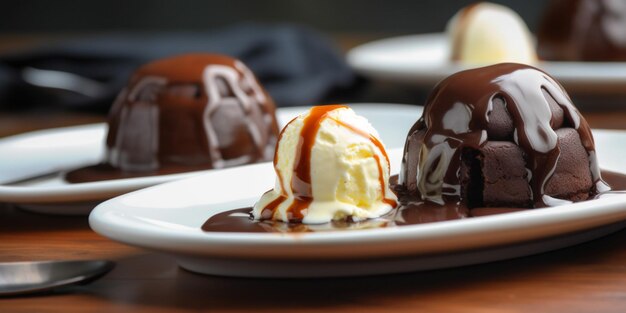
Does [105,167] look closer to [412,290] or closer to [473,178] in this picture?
[473,178]

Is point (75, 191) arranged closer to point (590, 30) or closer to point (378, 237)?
point (378, 237)

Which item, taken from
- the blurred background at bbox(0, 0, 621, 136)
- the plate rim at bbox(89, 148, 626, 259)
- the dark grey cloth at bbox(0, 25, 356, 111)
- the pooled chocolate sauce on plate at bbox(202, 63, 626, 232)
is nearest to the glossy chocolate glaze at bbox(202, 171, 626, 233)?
→ the pooled chocolate sauce on plate at bbox(202, 63, 626, 232)

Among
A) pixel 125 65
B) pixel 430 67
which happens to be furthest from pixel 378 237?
pixel 125 65

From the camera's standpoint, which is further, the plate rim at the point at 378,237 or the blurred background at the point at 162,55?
the blurred background at the point at 162,55

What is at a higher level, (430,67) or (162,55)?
(162,55)

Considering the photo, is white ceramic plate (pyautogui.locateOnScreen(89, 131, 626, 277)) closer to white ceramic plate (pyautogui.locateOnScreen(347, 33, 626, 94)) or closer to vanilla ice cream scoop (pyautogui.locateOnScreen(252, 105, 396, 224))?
vanilla ice cream scoop (pyautogui.locateOnScreen(252, 105, 396, 224))

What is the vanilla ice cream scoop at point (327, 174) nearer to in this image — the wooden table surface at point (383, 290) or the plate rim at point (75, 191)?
the wooden table surface at point (383, 290)

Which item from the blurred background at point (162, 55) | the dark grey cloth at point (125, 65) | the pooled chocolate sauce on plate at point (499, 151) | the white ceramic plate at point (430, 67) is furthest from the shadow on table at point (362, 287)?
the dark grey cloth at point (125, 65)
